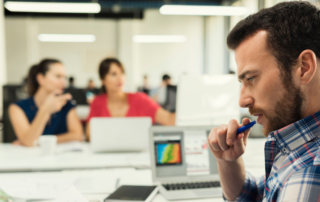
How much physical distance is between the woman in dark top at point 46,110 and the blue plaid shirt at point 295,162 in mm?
1791

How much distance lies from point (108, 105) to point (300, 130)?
229cm

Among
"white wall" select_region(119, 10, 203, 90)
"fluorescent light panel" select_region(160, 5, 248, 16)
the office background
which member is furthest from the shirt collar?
"white wall" select_region(119, 10, 203, 90)

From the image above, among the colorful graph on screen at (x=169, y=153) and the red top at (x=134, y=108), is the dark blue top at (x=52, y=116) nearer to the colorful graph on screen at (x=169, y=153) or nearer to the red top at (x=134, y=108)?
the red top at (x=134, y=108)

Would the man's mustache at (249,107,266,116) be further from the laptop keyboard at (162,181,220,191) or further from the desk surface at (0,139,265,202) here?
the desk surface at (0,139,265,202)

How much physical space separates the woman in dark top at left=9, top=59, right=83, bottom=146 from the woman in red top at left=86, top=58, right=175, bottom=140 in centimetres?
39

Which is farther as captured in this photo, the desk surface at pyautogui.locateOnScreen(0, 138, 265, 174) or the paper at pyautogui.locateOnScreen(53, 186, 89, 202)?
the desk surface at pyautogui.locateOnScreen(0, 138, 265, 174)

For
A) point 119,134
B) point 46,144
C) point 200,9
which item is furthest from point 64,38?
point 119,134

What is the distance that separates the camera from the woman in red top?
2.68m

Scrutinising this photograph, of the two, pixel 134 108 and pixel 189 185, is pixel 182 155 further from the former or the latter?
pixel 134 108

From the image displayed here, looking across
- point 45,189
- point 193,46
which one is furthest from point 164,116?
point 193,46

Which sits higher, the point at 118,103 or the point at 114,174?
the point at 118,103

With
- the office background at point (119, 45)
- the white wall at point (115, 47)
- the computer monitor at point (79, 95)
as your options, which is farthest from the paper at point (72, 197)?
the white wall at point (115, 47)

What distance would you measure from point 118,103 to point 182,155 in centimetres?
160

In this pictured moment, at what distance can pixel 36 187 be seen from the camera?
115 cm
